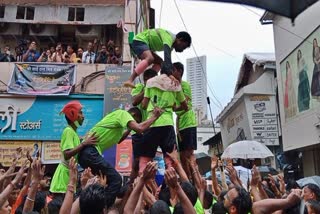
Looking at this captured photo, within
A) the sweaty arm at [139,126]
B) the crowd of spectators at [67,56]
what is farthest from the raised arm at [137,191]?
the crowd of spectators at [67,56]

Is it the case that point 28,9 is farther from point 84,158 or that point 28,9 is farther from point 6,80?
point 84,158

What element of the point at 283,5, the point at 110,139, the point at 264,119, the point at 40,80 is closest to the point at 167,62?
the point at 110,139

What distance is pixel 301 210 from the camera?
10.2 feet

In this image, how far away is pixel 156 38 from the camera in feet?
17.9

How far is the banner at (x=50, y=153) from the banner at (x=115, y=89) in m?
2.13

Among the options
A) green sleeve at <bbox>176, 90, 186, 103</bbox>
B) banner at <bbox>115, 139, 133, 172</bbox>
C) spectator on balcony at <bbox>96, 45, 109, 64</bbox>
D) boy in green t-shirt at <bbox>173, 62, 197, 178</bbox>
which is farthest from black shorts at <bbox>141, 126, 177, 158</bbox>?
spectator on balcony at <bbox>96, 45, 109, 64</bbox>

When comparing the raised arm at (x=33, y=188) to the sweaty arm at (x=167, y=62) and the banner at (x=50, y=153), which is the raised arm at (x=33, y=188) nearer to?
the sweaty arm at (x=167, y=62)

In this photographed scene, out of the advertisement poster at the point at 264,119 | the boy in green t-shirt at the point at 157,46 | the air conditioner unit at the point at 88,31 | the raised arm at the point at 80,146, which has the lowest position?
the raised arm at the point at 80,146

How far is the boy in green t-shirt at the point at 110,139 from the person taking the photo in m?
4.30

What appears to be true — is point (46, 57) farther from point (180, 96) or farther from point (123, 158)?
point (180, 96)

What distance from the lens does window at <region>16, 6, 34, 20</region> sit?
16.9m

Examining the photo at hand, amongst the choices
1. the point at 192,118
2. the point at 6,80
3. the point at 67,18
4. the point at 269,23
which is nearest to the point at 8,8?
the point at 67,18

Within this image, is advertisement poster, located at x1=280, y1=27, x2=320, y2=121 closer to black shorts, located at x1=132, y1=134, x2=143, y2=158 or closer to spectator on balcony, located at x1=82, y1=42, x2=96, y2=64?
spectator on balcony, located at x1=82, y1=42, x2=96, y2=64

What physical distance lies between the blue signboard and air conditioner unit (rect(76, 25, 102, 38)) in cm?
389
